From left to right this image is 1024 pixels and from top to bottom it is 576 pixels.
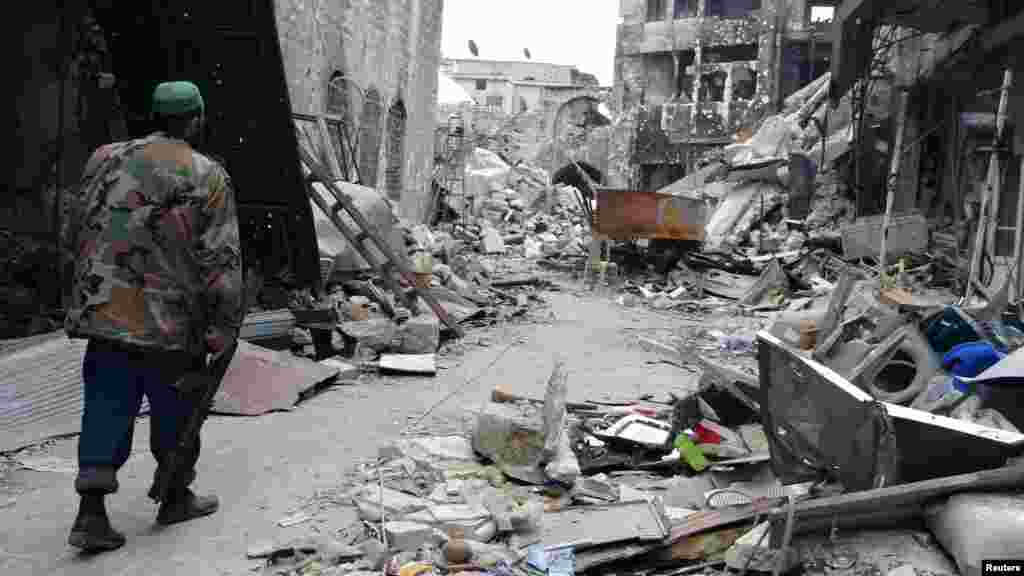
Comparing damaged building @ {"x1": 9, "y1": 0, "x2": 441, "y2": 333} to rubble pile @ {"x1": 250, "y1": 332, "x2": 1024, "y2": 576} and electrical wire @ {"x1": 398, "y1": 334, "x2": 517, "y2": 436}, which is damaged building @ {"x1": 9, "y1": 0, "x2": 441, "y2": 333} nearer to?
electrical wire @ {"x1": 398, "y1": 334, "x2": 517, "y2": 436}

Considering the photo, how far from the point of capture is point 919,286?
10.8m

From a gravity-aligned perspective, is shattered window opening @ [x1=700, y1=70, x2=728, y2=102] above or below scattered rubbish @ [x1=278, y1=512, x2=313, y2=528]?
above

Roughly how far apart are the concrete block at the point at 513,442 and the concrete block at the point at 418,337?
306 cm

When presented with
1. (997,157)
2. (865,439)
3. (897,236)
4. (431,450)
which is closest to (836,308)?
(997,157)

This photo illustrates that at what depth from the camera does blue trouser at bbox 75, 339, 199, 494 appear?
3.25 m

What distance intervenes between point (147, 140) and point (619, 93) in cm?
3446

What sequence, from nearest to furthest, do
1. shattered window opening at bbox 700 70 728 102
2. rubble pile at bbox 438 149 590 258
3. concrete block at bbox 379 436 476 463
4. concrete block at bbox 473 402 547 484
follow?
concrete block at bbox 473 402 547 484, concrete block at bbox 379 436 476 463, rubble pile at bbox 438 149 590 258, shattered window opening at bbox 700 70 728 102

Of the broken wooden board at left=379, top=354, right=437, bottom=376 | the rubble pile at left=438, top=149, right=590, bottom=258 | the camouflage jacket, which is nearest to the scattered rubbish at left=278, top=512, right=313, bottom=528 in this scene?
the camouflage jacket

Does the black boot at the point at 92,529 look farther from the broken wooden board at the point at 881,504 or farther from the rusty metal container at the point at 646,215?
the rusty metal container at the point at 646,215

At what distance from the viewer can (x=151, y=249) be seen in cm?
340

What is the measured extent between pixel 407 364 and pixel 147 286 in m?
3.60

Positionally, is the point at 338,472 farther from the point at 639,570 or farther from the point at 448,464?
the point at 639,570

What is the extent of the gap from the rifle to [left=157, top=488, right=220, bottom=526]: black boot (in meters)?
0.03

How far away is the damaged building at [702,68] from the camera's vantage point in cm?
3231
